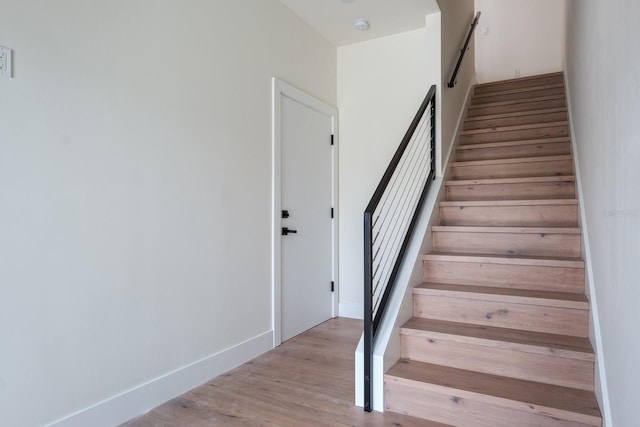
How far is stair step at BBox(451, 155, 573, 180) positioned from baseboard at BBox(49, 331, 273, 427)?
2149mm

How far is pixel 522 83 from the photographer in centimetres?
447

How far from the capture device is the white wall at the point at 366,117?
11.9 ft

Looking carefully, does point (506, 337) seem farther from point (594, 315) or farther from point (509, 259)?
point (509, 259)

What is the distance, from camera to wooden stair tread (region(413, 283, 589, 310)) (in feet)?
6.35

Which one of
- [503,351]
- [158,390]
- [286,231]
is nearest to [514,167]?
[503,351]

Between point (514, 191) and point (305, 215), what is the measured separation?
166cm

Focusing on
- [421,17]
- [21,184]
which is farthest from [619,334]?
[421,17]

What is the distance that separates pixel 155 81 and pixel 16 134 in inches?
29.4

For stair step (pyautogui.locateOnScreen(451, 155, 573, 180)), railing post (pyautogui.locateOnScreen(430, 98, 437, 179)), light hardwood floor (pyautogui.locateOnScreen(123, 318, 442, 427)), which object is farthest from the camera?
railing post (pyautogui.locateOnScreen(430, 98, 437, 179))

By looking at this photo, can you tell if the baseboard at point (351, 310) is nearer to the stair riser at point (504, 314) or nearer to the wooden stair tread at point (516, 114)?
the stair riser at point (504, 314)

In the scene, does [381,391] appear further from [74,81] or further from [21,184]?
[74,81]

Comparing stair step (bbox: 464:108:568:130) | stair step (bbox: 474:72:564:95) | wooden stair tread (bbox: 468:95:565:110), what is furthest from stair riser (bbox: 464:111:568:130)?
stair step (bbox: 474:72:564:95)

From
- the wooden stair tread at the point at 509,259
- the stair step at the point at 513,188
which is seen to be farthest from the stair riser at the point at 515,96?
the wooden stair tread at the point at 509,259

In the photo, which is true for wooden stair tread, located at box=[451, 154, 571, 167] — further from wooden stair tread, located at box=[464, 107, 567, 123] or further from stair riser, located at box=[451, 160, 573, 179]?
wooden stair tread, located at box=[464, 107, 567, 123]
